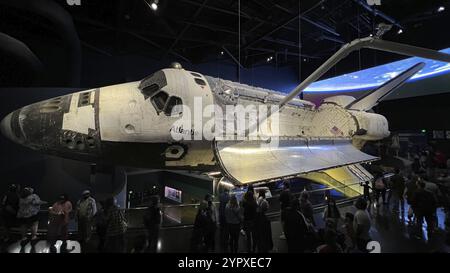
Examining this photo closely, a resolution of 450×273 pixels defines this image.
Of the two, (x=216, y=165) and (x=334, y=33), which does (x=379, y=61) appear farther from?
(x=216, y=165)

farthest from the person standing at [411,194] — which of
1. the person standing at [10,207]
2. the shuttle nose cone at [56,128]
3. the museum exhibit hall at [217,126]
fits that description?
the person standing at [10,207]

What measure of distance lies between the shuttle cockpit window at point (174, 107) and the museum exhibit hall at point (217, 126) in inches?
0.6

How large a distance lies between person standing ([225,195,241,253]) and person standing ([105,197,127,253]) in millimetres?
1129

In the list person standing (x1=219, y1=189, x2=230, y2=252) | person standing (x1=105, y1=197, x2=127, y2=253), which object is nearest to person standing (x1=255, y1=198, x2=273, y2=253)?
person standing (x1=219, y1=189, x2=230, y2=252)

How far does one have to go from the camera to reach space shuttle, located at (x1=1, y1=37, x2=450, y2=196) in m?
2.07

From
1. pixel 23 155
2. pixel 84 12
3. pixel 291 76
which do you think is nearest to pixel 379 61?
pixel 291 76

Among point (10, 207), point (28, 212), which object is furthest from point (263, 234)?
point (10, 207)

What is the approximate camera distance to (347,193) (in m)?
4.76

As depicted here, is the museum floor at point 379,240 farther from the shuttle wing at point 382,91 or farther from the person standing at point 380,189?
the shuttle wing at point 382,91

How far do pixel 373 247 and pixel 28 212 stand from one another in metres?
3.97

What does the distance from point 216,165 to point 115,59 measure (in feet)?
7.41

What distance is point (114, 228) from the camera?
2.40 metres

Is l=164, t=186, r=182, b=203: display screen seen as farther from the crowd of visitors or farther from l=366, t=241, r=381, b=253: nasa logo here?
l=366, t=241, r=381, b=253: nasa logo

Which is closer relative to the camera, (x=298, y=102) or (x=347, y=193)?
(x=298, y=102)
